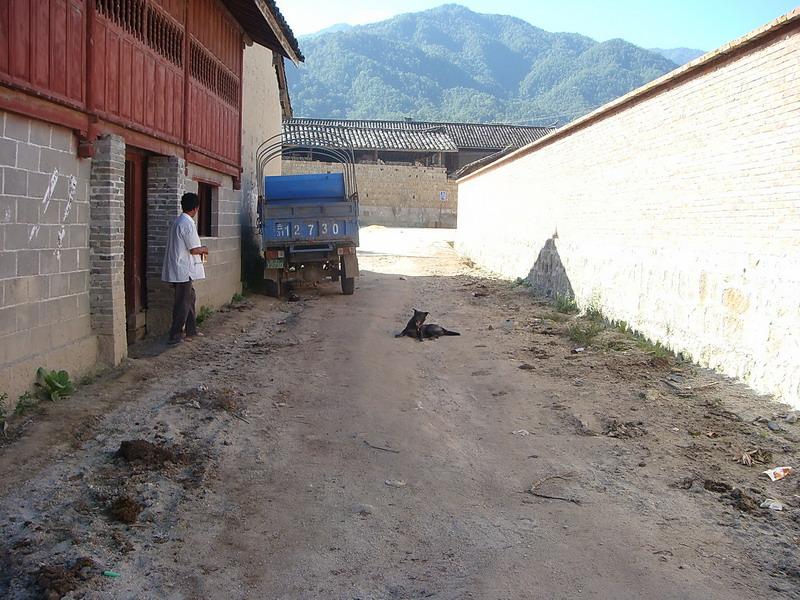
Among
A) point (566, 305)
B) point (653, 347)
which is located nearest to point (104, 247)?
point (653, 347)

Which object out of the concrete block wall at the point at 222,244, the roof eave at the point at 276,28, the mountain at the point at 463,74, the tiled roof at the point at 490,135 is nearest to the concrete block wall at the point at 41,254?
the concrete block wall at the point at 222,244

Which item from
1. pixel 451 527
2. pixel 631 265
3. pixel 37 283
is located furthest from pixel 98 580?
pixel 631 265

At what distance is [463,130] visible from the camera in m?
47.3

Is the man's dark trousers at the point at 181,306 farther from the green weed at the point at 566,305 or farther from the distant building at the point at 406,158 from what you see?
the distant building at the point at 406,158

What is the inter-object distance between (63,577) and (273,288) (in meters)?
11.2

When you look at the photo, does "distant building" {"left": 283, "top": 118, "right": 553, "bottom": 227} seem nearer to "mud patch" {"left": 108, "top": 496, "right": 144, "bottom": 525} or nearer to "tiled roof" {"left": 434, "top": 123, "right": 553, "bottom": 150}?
"tiled roof" {"left": 434, "top": 123, "right": 553, "bottom": 150}

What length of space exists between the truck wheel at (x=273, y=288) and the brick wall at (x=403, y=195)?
81.8 feet

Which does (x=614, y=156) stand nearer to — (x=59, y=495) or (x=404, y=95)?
(x=59, y=495)

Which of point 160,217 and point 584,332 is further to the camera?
point 584,332

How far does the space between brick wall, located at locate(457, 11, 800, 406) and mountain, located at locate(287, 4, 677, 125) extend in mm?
89038

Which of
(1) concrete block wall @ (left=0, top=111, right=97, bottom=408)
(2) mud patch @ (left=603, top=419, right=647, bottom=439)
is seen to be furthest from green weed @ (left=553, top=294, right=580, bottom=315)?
(1) concrete block wall @ (left=0, top=111, right=97, bottom=408)

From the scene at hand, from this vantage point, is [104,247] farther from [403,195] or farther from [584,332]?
[403,195]

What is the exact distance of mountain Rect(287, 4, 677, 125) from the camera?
108 m

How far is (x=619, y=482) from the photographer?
5168mm
